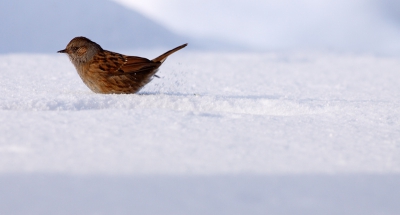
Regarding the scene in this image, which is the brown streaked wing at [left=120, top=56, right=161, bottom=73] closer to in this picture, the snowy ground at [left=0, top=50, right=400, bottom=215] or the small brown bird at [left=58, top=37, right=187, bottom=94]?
the small brown bird at [left=58, top=37, right=187, bottom=94]

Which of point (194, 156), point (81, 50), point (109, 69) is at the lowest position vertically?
point (194, 156)

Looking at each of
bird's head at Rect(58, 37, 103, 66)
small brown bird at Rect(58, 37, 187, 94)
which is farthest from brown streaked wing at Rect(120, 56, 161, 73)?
bird's head at Rect(58, 37, 103, 66)

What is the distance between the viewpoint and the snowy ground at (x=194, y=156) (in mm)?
1441

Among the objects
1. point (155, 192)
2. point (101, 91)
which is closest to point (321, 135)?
point (155, 192)

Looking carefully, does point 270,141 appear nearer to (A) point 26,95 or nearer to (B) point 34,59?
(A) point 26,95

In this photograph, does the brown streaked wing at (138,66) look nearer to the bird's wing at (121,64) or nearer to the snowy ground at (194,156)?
the bird's wing at (121,64)

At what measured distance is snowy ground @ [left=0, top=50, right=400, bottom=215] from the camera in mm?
1441

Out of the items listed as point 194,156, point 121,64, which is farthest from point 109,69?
point 194,156

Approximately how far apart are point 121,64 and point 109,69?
9 cm

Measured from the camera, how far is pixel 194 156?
70.6 inches

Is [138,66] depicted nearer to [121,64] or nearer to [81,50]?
[121,64]

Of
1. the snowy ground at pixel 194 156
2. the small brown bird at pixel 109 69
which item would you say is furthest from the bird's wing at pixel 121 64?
the snowy ground at pixel 194 156

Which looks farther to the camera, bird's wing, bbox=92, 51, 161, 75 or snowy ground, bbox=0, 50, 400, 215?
bird's wing, bbox=92, 51, 161, 75

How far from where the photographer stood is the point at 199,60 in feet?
23.1
